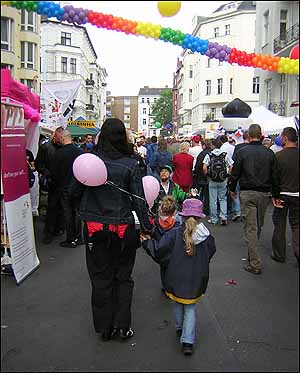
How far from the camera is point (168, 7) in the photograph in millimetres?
2115

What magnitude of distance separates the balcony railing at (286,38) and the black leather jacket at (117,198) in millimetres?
1271

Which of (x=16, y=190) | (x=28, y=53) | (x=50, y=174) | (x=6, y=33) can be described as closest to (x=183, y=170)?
(x=50, y=174)

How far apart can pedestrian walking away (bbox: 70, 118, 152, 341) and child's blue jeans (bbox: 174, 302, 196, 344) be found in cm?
38

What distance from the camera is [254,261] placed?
4867 mm

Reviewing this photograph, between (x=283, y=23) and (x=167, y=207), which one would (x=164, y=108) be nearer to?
(x=167, y=207)

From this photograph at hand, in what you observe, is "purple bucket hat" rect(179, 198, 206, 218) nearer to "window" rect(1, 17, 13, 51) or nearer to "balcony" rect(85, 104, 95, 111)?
"window" rect(1, 17, 13, 51)

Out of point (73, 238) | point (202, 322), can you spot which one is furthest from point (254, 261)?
point (73, 238)

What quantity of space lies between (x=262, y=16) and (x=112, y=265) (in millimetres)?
1975

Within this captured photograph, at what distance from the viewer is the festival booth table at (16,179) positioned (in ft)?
7.20

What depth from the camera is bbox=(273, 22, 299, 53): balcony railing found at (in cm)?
193

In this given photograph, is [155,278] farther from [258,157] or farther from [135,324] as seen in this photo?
[258,157]

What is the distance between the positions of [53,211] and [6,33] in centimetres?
441

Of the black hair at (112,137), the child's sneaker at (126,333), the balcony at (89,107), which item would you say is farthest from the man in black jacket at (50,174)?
the balcony at (89,107)

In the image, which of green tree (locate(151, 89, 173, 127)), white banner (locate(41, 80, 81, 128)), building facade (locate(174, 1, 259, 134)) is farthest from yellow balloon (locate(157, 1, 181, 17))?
green tree (locate(151, 89, 173, 127))
